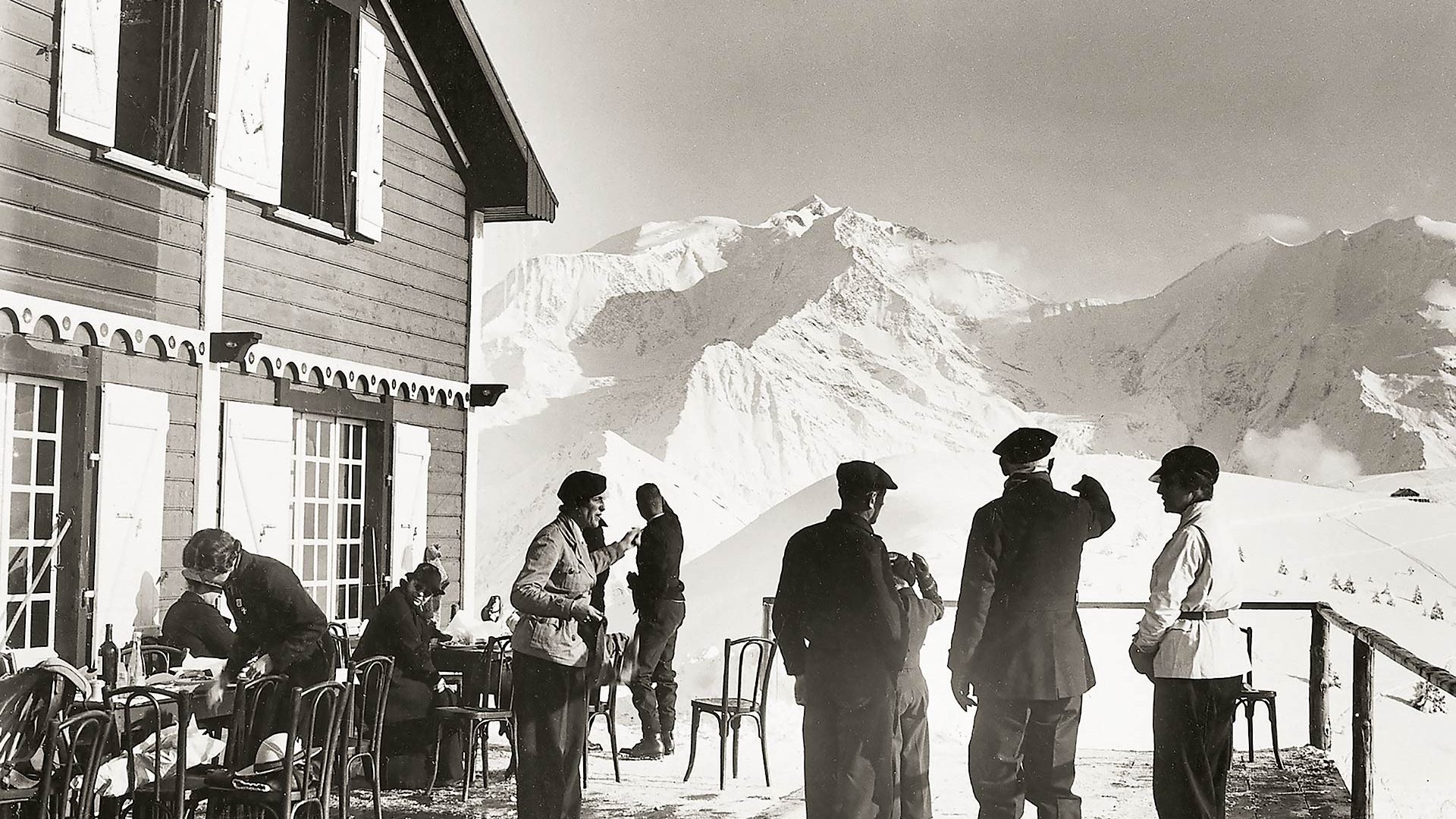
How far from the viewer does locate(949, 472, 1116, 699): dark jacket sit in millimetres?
4324

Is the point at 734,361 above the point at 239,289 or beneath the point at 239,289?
above

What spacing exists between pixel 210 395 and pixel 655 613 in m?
2.78

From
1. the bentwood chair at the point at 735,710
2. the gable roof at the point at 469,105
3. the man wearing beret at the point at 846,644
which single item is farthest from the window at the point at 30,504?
the gable roof at the point at 469,105

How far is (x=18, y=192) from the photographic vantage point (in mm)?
5703

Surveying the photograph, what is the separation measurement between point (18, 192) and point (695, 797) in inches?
169

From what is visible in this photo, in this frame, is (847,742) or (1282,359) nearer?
(847,742)

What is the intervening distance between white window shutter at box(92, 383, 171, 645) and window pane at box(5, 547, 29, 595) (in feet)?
1.03

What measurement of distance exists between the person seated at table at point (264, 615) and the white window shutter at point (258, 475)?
2.64 metres

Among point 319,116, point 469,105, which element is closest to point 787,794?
point 319,116

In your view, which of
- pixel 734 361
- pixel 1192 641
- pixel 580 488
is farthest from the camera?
pixel 734 361

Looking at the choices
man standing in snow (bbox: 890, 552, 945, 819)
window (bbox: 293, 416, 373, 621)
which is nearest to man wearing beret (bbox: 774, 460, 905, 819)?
man standing in snow (bbox: 890, 552, 945, 819)

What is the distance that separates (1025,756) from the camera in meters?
4.54

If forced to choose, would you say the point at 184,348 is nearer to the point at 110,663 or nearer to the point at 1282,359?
the point at 110,663

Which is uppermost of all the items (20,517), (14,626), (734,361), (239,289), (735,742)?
(734,361)
